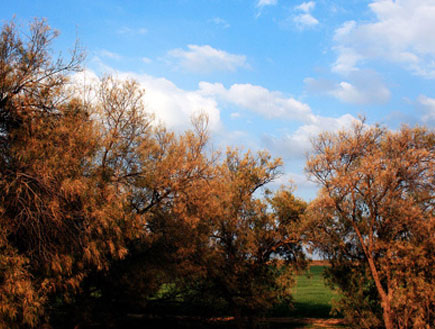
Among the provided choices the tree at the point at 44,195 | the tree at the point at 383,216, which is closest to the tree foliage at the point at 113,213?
the tree at the point at 44,195

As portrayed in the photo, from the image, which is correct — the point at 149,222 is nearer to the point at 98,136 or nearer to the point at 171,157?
the point at 171,157

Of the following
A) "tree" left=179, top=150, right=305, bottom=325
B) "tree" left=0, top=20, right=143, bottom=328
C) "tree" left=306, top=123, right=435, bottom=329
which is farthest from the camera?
"tree" left=179, top=150, right=305, bottom=325

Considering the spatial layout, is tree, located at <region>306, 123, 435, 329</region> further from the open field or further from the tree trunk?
the open field

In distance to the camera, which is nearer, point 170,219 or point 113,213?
point 113,213

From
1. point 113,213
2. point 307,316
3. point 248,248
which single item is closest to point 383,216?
point 248,248

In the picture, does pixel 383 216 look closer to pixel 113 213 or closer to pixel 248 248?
pixel 248 248

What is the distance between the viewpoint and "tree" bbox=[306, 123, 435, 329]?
17.1 meters

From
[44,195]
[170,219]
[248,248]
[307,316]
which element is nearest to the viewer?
[44,195]

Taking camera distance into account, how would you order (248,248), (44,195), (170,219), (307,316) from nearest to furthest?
(44,195) < (170,219) < (248,248) < (307,316)

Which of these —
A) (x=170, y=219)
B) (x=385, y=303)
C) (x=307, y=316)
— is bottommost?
(x=307, y=316)

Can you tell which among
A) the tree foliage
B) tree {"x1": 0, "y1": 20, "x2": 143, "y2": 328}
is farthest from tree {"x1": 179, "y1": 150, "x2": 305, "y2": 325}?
tree {"x1": 0, "y1": 20, "x2": 143, "y2": 328}

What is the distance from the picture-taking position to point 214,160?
20.1 meters

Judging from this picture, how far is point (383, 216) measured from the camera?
18.2 metres

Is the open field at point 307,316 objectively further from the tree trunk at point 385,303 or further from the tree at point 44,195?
the tree at point 44,195
